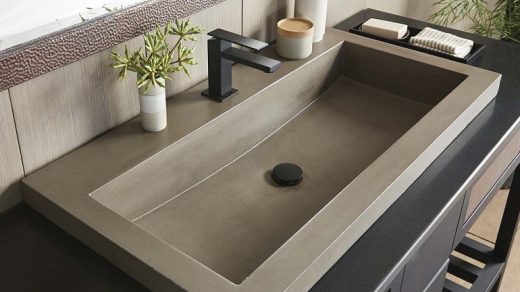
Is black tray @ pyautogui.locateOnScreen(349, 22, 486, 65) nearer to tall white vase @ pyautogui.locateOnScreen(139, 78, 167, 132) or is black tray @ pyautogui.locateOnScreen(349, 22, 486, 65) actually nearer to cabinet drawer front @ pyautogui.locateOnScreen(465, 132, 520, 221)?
cabinet drawer front @ pyautogui.locateOnScreen(465, 132, 520, 221)

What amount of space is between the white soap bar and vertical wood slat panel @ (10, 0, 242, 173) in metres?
0.71

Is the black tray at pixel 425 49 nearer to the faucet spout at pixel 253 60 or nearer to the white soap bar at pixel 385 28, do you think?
the white soap bar at pixel 385 28

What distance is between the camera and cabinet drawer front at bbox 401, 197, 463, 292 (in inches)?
48.3

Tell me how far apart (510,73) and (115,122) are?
38.5 inches

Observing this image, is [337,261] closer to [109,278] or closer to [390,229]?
[390,229]

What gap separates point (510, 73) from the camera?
5.36 feet

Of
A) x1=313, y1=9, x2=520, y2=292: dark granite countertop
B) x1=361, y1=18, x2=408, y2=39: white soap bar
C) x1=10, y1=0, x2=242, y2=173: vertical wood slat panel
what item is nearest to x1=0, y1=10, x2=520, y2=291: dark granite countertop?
x1=313, y1=9, x2=520, y2=292: dark granite countertop

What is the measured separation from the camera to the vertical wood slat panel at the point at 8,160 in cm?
105

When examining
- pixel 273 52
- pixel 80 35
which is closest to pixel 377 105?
pixel 273 52

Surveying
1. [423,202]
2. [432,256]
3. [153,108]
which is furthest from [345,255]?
[153,108]

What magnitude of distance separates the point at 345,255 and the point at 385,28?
835 mm

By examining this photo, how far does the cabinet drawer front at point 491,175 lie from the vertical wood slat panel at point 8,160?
892 millimetres

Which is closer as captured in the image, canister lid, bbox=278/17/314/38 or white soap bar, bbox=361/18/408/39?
canister lid, bbox=278/17/314/38

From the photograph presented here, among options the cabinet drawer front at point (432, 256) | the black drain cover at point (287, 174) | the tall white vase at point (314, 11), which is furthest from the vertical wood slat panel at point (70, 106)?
the cabinet drawer front at point (432, 256)
